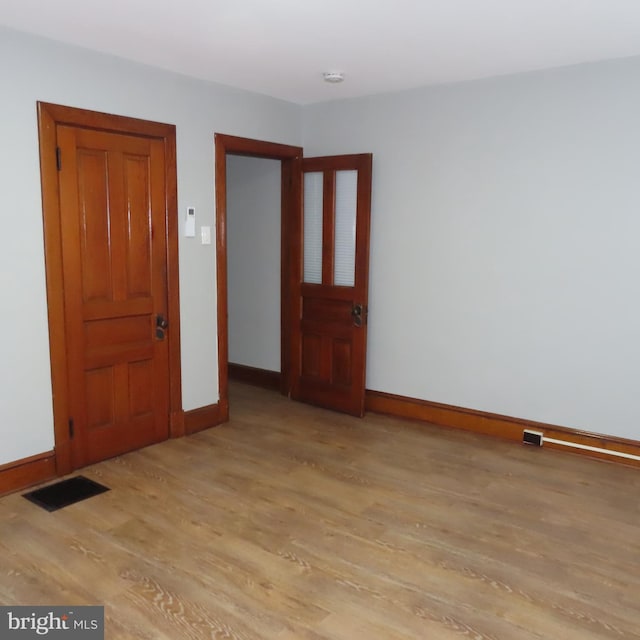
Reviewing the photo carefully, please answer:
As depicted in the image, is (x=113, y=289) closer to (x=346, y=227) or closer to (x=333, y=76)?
(x=346, y=227)

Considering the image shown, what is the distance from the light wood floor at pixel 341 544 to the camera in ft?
7.62

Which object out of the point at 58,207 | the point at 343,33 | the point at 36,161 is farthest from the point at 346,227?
the point at 36,161

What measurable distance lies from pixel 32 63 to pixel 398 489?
3.18m

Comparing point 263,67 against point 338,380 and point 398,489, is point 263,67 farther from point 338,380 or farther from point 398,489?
point 398,489

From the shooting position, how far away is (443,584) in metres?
2.54

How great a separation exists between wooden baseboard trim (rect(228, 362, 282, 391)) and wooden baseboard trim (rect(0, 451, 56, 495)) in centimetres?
236

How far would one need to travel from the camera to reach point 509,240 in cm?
411

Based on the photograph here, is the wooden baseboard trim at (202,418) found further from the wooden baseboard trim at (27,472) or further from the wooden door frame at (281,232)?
the wooden baseboard trim at (27,472)

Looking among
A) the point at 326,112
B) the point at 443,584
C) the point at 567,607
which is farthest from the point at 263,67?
the point at 567,607

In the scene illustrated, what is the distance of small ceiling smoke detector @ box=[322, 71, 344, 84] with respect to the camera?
3908mm

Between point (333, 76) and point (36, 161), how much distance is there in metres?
1.96

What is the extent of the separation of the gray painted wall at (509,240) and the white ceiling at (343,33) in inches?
12.4

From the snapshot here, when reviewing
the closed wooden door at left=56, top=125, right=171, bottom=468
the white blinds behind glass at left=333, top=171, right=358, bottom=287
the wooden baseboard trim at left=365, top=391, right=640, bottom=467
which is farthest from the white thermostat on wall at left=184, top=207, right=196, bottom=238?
the wooden baseboard trim at left=365, top=391, right=640, bottom=467

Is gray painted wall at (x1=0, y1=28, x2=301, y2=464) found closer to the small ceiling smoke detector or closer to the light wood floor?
the light wood floor
